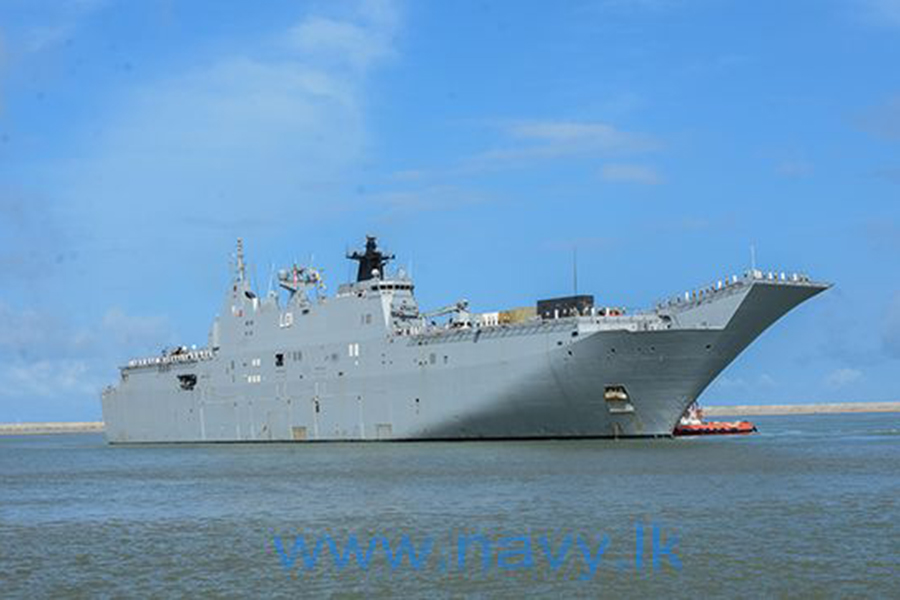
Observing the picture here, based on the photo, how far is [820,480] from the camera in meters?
33.7

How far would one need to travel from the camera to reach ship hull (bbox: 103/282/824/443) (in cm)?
4628

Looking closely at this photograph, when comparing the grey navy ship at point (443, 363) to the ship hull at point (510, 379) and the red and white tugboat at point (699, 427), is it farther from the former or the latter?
the red and white tugboat at point (699, 427)

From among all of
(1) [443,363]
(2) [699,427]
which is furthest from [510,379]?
(2) [699,427]

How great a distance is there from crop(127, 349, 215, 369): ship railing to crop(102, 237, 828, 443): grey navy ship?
7.9 inches

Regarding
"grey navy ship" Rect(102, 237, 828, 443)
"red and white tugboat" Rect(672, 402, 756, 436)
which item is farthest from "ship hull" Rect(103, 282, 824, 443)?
"red and white tugboat" Rect(672, 402, 756, 436)

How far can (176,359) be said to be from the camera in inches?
2749

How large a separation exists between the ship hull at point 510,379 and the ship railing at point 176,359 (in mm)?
3289

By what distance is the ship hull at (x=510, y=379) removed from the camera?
46.3m

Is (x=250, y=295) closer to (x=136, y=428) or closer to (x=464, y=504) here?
(x=136, y=428)

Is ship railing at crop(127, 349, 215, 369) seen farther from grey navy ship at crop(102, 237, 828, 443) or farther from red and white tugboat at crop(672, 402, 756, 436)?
red and white tugboat at crop(672, 402, 756, 436)

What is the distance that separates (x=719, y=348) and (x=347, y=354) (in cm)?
1837

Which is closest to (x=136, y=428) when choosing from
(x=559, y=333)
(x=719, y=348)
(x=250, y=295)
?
(x=250, y=295)

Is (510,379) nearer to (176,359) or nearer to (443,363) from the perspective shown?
(443,363)

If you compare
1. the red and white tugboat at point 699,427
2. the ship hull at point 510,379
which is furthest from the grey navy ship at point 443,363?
the red and white tugboat at point 699,427
